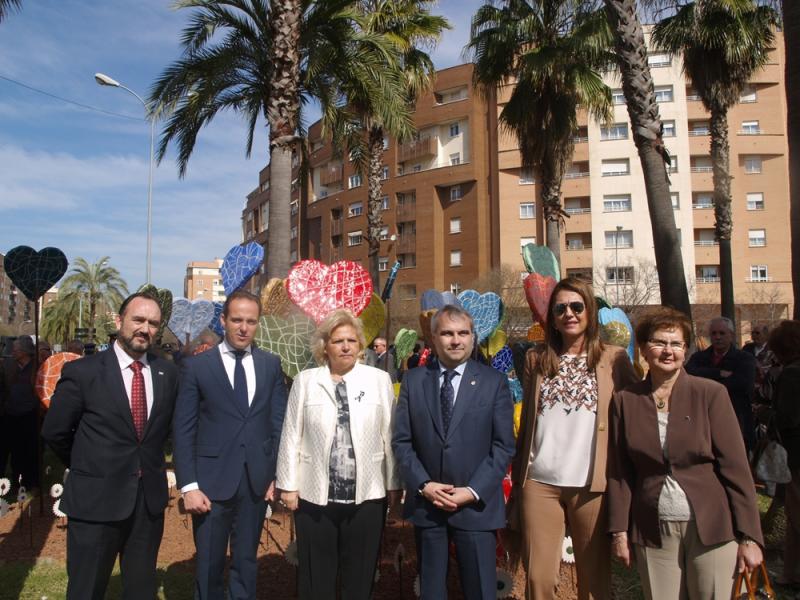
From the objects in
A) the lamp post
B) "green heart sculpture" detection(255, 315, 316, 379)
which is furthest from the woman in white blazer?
the lamp post

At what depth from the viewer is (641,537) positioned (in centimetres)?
281

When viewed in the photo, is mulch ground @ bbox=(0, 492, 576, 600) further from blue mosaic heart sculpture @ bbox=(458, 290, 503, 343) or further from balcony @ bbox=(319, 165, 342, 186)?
balcony @ bbox=(319, 165, 342, 186)

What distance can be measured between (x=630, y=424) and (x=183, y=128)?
10.0 m

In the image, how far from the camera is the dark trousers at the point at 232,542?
330cm

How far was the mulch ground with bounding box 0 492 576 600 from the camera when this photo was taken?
14.8 feet

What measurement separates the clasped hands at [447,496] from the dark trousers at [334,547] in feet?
1.29

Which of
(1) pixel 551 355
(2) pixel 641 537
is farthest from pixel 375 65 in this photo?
(2) pixel 641 537

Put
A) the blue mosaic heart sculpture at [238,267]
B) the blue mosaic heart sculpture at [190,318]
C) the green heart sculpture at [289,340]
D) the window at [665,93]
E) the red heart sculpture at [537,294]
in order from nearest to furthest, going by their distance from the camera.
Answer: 1. the green heart sculpture at [289,340]
2. the red heart sculpture at [537,294]
3. the blue mosaic heart sculpture at [238,267]
4. the blue mosaic heart sculpture at [190,318]
5. the window at [665,93]

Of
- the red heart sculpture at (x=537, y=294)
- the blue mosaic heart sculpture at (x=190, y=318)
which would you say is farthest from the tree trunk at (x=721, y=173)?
the blue mosaic heart sculpture at (x=190, y=318)

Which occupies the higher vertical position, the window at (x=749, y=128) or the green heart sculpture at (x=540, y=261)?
the window at (x=749, y=128)

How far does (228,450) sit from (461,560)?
4.43 feet

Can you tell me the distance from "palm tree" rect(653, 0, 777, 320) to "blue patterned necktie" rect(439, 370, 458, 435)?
479 inches

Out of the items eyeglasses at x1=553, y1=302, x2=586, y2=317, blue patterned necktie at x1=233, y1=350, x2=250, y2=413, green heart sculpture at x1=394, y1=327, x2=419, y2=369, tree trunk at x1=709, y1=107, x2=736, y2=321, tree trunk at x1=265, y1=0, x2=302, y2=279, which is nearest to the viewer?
eyeglasses at x1=553, y1=302, x2=586, y2=317

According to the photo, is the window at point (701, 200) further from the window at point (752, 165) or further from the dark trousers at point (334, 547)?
the dark trousers at point (334, 547)
